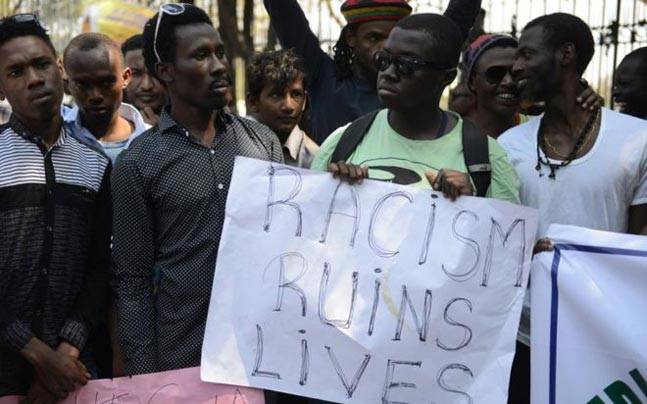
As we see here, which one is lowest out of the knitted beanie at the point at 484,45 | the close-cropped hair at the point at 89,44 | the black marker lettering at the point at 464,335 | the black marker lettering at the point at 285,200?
the black marker lettering at the point at 464,335

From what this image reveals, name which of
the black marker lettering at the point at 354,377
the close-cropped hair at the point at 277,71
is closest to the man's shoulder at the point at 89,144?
the close-cropped hair at the point at 277,71

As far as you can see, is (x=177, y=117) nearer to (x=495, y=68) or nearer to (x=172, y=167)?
(x=172, y=167)

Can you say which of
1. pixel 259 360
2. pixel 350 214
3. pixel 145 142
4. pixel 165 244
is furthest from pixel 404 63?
pixel 259 360

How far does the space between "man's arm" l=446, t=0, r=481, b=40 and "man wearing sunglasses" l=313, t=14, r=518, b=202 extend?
988 mm

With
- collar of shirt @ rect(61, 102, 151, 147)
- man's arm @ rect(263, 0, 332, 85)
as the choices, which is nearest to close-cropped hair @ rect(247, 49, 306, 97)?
man's arm @ rect(263, 0, 332, 85)

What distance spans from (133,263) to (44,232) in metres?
0.35

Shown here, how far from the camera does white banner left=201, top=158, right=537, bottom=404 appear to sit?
3.70 m

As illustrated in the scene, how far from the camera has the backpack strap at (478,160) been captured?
3.74 meters

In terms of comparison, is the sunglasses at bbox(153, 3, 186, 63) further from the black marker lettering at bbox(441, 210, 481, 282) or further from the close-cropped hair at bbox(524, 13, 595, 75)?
the close-cropped hair at bbox(524, 13, 595, 75)

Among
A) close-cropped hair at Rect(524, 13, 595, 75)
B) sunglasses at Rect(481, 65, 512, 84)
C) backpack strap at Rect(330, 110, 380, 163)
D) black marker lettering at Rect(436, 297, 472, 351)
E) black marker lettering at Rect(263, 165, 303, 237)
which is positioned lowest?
black marker lettering at Rect(436, 297, 472, 351)

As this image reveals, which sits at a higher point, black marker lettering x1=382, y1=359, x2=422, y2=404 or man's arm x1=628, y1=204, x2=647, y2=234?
man's arm x1=628, y1=204, x2=647, y2=234

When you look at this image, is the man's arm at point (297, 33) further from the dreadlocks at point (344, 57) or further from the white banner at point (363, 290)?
the white banner at point (363, 290)

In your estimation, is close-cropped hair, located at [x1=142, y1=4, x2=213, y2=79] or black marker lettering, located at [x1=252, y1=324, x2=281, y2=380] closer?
black marker lettering, located at [x1=252, y1=324, x2=281, y2=380]

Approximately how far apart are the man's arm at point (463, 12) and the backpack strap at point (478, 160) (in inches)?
46.5
